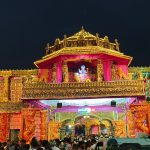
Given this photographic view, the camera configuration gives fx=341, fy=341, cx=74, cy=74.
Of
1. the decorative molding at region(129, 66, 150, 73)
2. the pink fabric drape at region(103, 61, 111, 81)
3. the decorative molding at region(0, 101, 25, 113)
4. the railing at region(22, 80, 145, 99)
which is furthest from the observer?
the decorative molding at region(129, 66, 150, 73)

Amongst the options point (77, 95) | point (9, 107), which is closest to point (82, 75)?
point (77, 95)

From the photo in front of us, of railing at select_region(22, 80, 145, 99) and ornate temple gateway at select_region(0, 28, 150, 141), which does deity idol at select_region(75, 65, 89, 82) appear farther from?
railing at select_region(22, 80, 145, 99)

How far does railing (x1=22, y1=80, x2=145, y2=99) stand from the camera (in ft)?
79.2

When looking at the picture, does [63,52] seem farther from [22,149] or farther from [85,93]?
[22,149]

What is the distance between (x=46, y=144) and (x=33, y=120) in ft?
46.7

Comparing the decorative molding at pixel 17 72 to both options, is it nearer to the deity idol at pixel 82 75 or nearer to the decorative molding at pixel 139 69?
the deity idol at pixel 82 75

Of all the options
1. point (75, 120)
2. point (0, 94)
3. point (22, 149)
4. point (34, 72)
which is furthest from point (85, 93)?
point (22, 149)

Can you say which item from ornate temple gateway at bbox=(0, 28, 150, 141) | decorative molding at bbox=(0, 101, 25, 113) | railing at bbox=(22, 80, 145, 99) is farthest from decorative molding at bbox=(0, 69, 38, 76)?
railing at bbox=(22, 80, 145, 99)

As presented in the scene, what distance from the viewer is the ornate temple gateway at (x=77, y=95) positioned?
80.3 feet

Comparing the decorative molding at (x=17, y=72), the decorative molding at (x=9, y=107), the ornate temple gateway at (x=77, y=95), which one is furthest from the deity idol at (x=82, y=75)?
the decorative molding at (x=9, y=107)

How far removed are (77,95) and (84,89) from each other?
66cm

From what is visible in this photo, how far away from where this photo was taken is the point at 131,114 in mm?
26578

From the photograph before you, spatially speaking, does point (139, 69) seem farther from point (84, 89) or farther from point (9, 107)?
point (9, 107)

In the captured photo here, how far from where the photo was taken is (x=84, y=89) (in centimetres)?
2439
